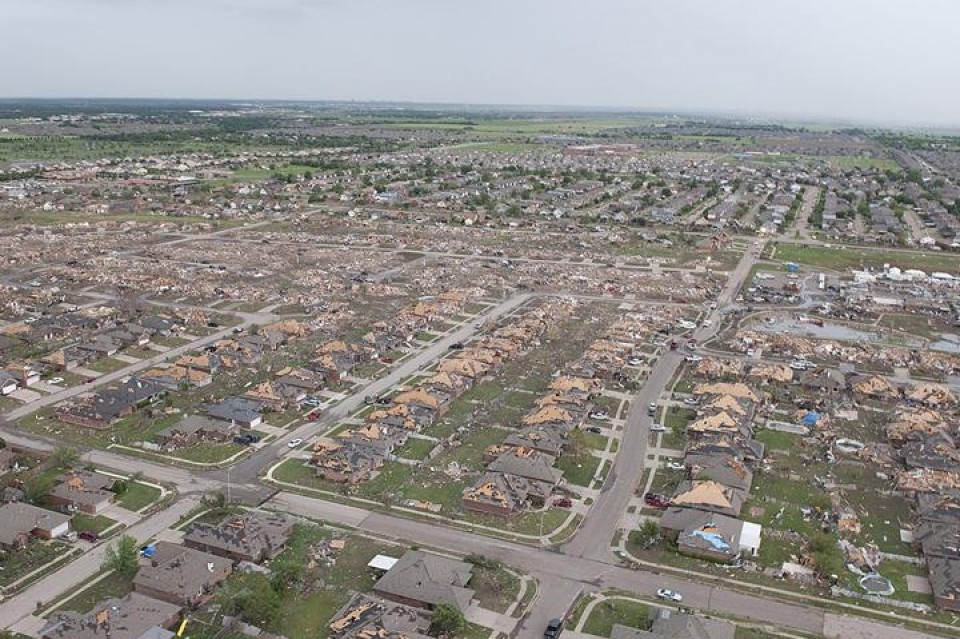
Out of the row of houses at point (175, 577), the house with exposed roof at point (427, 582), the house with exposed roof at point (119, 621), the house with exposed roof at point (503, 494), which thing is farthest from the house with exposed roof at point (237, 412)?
the house with exposed roof at point (427, 582)

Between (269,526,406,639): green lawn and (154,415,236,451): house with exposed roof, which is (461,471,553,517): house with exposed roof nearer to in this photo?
(269,526,406,639): green lawn

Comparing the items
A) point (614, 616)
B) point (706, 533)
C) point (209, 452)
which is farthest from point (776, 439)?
point (209, 452)

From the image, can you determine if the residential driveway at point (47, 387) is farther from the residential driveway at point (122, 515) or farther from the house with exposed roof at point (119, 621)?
the house with exposed roof at point (119, 621)

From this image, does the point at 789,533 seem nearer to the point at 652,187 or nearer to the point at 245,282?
the point at 245,282

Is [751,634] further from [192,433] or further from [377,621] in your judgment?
[192,433]

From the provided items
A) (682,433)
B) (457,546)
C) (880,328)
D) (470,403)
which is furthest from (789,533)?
(880,328)

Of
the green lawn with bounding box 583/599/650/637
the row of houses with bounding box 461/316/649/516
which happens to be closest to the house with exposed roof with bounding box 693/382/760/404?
the row of houses with bounding box 461/316/649/516
